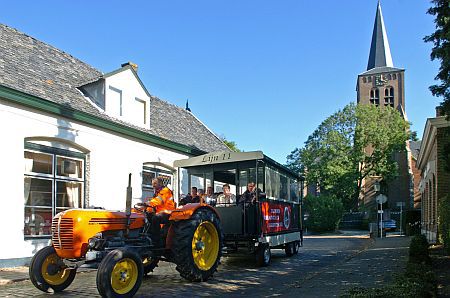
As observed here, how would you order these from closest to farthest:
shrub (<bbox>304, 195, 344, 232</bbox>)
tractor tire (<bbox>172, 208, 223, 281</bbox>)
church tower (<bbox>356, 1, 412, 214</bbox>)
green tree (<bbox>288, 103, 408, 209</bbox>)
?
tractor tire (<bbox>172, 208, 223, 281</bbox>) < shrub (<bbox>304, 195, 344, 232</bbox>) < green tree (<bbox>288, 103, 408, 209</bbox>) < church tower (<bbox>356, 1, 412, 214</bbox>)

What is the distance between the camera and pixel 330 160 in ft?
179

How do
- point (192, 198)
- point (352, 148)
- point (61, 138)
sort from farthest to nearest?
point (352, 148), point (61, 138), point (192, 198)

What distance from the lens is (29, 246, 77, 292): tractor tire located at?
26.3 ft

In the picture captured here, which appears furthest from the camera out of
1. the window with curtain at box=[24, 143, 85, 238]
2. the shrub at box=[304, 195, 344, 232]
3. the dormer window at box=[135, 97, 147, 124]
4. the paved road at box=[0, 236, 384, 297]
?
the shrub at box=[304, 195, 344, 232]

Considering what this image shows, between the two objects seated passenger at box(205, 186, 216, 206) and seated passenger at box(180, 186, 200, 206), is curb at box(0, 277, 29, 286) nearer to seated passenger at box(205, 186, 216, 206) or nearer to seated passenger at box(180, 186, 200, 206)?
seated passenger at box(180, 186, 200, 206)

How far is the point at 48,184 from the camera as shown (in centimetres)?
1321

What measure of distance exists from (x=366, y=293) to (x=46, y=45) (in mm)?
14431

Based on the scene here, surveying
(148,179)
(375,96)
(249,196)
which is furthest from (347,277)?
(375,96)

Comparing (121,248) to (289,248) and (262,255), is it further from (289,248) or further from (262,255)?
(289,248)

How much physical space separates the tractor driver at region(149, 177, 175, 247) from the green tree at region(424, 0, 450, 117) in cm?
599

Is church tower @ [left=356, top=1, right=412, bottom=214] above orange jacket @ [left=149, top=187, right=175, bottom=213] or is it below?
above

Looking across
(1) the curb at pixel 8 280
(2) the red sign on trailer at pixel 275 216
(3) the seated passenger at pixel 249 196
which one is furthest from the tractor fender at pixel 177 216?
(1) the curb at pixel 8 280

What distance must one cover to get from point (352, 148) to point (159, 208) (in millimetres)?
48859

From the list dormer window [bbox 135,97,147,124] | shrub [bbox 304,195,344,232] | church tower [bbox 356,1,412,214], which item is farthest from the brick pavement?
church tower [bbox 356,1,412,214]
